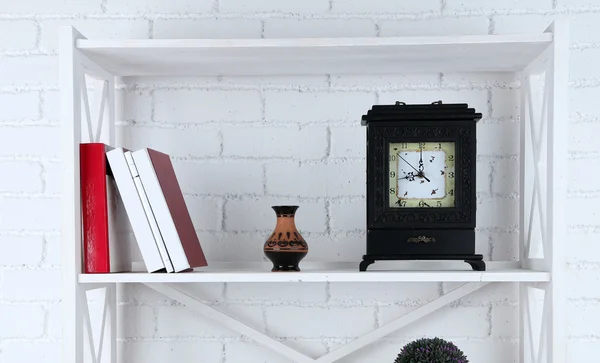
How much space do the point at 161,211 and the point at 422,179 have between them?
18.2 inches

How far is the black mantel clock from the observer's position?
4.47 feet

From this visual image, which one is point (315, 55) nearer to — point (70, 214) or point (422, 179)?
point (422, 179)

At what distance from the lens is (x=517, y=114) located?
1591 mm

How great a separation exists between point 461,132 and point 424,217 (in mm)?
166

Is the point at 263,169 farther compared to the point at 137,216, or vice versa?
the point at 263,169

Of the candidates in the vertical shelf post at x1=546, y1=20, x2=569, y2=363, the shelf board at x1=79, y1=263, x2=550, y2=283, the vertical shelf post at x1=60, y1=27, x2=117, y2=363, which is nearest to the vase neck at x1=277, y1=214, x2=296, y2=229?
the shelf board at x1=79, y1=263, x2=550, y2=283

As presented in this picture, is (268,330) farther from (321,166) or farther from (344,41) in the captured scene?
(344,41)

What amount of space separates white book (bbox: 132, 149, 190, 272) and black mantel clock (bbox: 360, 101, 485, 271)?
337mm

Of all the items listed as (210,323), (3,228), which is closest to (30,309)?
(3,228)

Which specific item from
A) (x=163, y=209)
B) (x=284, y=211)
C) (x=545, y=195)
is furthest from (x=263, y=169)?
(x=545, y=195)

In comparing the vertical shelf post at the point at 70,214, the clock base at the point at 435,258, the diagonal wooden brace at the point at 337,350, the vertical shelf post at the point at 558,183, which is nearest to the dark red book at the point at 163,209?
the vertical shelf post at the point at 70,214

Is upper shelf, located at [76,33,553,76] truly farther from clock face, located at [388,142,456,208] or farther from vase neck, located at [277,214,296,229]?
vase neck, located at [277,214,296,229]

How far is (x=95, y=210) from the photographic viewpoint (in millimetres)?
1321

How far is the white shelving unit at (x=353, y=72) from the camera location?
1297 millimetres
